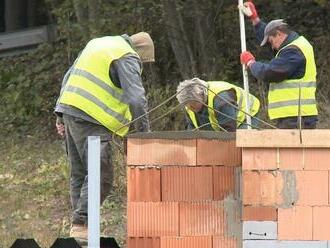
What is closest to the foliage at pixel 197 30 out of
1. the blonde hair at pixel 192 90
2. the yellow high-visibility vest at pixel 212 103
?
the yellow high-visibility vest at pixel 212 103

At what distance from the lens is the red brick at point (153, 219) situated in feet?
13.3

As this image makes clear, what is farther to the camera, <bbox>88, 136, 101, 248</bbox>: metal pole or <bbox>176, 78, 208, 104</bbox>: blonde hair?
<bbox>176, 78, 208, 104</bbox>: blonde hair

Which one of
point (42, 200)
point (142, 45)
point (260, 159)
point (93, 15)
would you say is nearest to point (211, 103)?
point (142, 45)

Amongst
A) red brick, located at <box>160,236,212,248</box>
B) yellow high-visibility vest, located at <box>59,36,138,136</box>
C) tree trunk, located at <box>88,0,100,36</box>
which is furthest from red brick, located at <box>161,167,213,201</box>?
tree trunk, located at <box>88,0,100,36</box>

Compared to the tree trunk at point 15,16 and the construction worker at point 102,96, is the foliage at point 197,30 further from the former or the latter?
the construction worker at point 102,96

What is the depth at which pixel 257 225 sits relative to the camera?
3824 mm

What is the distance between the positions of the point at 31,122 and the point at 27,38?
312 cm

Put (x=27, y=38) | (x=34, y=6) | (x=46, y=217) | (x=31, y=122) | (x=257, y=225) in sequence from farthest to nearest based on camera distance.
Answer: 1. (x=34, y=6)
2. (x=27, y=38)
3. (x=31, y=122)
4. (x=46, y=217)
5. (x=257, y=225)

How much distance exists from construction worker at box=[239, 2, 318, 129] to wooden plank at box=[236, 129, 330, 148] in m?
2.63

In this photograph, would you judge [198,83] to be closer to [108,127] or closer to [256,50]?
[108,127]

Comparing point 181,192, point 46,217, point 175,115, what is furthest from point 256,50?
point 181,192

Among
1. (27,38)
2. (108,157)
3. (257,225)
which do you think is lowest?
(257,225)

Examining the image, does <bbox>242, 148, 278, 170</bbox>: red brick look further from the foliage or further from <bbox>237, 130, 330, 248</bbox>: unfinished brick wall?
the foliage

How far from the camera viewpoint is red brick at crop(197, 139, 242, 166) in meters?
4.02
